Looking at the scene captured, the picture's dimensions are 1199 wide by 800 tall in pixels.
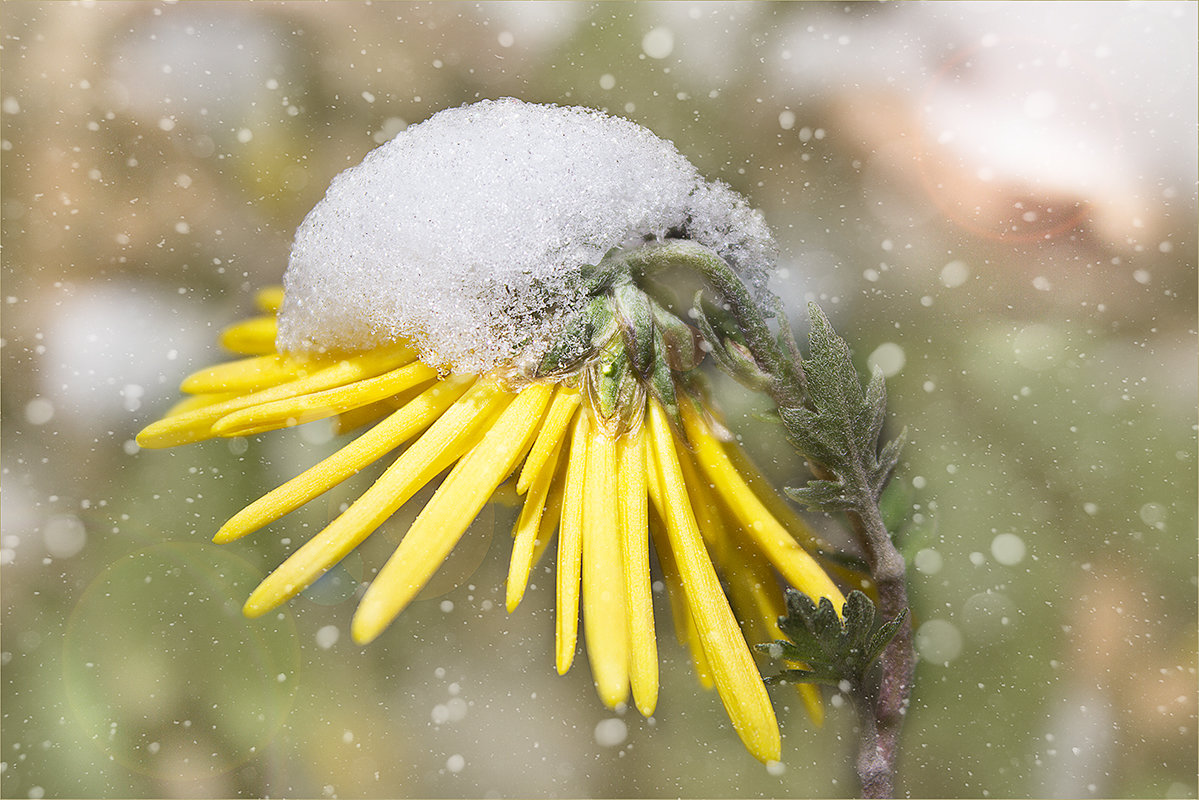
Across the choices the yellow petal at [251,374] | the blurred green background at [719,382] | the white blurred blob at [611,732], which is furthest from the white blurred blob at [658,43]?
the white blurred blob at [611,732]

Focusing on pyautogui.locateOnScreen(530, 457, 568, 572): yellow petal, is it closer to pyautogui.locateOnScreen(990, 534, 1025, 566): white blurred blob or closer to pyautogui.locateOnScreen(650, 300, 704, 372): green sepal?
pyautogui.locateOnScreen(650, 300, 704, 372): green sepal

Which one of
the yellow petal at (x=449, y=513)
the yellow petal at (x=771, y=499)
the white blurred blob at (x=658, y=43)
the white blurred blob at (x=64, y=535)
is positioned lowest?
the white blurred blob at (x=64, y=535)

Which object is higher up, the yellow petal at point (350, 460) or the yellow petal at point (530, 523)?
the yellow petal at point (350, 460)

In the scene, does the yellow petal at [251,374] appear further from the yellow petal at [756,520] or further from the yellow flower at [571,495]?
the yellow petal at [756,520]

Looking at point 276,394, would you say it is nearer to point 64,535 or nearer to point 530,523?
point 530,523

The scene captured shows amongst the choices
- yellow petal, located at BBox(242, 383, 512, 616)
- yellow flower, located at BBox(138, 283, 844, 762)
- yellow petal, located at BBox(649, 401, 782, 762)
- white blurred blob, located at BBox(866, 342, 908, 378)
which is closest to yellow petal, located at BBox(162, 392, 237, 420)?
yellow flower, located at BBox(138, 283, 844, 762)

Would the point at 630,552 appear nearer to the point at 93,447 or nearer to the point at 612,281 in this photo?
the point at 612,281

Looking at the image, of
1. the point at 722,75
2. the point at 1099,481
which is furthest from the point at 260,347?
the point at 1099,481

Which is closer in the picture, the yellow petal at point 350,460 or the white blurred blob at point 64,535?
the yellow petal at point 350,460
